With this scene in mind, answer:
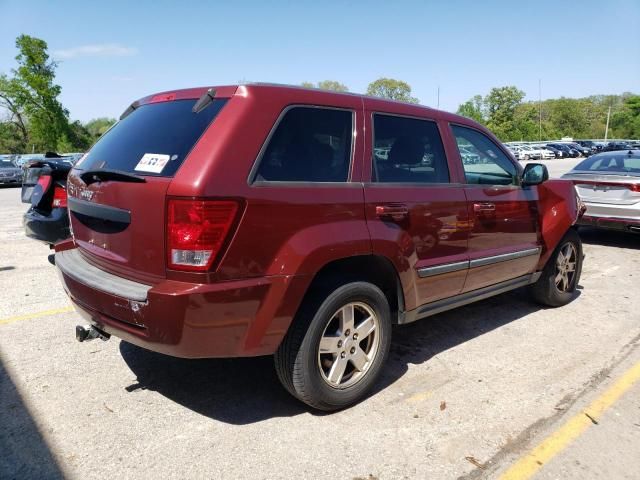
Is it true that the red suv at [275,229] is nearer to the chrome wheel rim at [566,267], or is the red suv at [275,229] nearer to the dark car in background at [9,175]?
the chrome wheel rim at [566,267]

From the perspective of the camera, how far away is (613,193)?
26.6 ft

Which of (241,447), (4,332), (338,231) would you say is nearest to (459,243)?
(338,231)

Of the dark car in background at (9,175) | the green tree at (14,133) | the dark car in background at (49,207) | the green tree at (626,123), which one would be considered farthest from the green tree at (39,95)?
the green tree at (626,123)

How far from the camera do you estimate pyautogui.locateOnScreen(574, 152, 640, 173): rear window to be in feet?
28.0

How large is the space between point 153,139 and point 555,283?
419 centimetres

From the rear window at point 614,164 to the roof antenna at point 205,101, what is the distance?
781cm

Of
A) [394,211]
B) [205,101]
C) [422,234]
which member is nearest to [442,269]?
[422,234]

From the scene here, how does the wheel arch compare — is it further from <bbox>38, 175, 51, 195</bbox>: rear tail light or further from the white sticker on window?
<bbox>38, 175, 51, 195</bbox>: rear tail light

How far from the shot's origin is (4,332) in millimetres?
4320

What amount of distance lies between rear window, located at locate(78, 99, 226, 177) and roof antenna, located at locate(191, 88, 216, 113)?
2 centimetres

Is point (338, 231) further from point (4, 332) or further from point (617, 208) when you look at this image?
point (617, 208)

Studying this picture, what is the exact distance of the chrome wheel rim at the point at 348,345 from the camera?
313 centimetres

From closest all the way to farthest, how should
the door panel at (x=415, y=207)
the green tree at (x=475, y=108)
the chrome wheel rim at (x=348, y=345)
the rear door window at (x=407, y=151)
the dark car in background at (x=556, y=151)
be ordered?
1. the chrome wheel rim at (x=348, y=345)
2. the door panel at (x=415, y=207)
3. the rear door window at (x=407, y=151)
4. the dark car in background at (x=556, y=151)
5. the green tree at (x=475, y=108)

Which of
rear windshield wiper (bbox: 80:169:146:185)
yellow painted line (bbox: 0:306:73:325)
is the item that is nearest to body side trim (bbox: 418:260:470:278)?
rear windshield wiper (bbox: 80:169:146:185)
